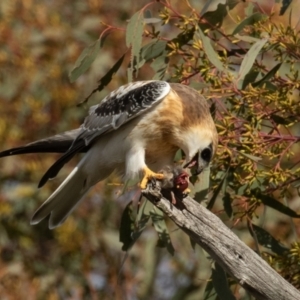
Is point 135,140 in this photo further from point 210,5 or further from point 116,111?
point 210,5

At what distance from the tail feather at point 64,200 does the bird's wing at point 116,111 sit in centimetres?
13

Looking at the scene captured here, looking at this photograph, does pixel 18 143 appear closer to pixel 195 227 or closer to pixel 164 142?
pixel 164 142

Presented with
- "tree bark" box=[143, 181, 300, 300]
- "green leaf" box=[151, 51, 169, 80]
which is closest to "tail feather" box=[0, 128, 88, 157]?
"green leaf" box=[151, 51, 169, 80]

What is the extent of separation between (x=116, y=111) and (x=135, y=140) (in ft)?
0.66

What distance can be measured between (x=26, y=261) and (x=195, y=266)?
1.06 metres

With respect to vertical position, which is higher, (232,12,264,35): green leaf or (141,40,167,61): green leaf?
(232,12,264,35): green leaf

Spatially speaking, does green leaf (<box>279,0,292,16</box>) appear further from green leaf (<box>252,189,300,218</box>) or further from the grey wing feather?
green leaf (<box>252,189,300,218</box>)

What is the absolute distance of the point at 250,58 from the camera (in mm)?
3723

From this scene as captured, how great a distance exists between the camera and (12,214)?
606cm

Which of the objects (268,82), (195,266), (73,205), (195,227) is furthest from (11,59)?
(195,227)

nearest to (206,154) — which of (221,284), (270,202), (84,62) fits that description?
(270,202)

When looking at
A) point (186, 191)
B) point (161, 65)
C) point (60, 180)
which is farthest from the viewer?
point (60, 180)

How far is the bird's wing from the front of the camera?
3.90 metres

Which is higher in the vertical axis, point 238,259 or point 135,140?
point 238,259
